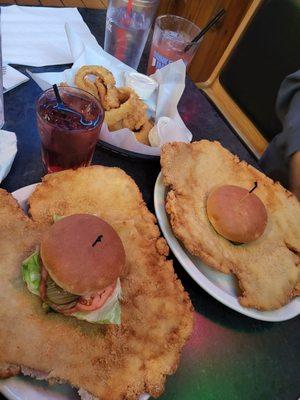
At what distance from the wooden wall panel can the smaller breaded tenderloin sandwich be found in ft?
8.82

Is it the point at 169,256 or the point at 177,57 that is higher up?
the point at 177,57

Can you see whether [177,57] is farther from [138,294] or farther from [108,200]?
[138,294]

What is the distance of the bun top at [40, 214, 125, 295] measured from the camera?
757 millimetres

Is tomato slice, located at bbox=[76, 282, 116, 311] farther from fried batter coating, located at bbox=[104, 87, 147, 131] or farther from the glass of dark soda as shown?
fried batter coating, located at bbox=[104, 87, 147, 131]

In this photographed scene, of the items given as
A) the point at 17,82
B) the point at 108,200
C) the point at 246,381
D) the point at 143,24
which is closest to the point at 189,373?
the point at 246,381

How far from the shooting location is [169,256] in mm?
1094

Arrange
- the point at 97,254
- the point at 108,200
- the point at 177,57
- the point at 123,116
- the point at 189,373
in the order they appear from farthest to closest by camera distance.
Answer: the point at 177,57, the point at 123,116, the point at 108,200, the point at 189,373, the point at 97,254

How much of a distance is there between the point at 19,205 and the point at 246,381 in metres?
0.77

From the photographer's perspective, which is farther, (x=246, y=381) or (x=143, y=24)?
(x=143, y=24)

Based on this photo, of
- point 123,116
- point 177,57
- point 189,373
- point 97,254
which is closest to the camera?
point 97,254

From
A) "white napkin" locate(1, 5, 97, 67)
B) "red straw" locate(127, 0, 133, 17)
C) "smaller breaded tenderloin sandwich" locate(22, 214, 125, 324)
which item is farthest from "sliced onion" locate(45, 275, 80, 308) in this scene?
"red straw" locate(127, 0, 133, 17)

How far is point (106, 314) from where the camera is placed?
818 millimetres

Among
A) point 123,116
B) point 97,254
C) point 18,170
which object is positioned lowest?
point 18,170

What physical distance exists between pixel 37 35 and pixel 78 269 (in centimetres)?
130
